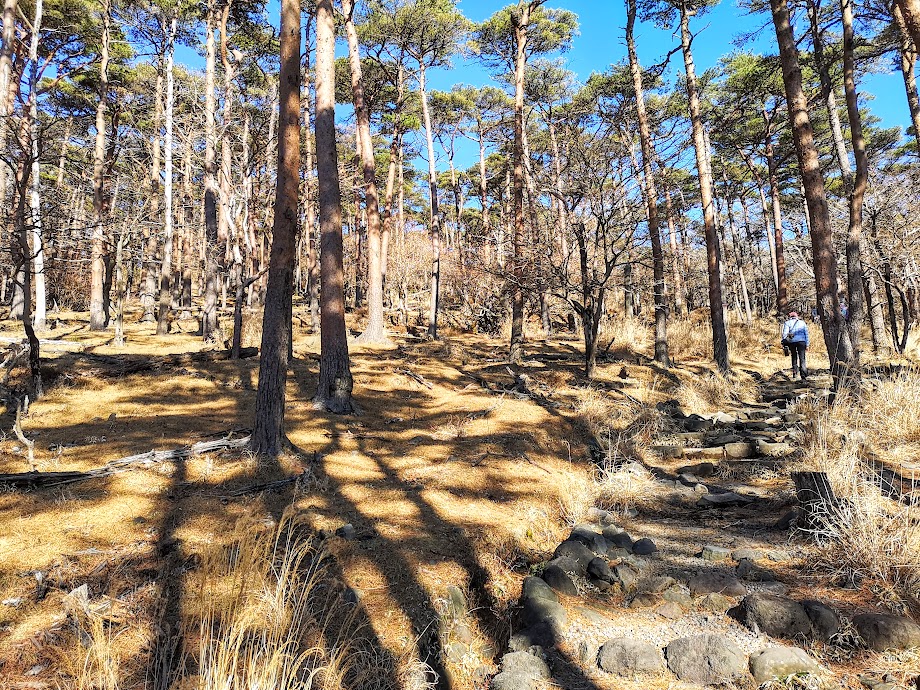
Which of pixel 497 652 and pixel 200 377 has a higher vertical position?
pixel 200 377

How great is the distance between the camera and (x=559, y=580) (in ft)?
11.6

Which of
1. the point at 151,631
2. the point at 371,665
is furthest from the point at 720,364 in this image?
the point at 151,631

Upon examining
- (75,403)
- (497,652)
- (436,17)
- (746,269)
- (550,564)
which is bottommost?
(497,652)

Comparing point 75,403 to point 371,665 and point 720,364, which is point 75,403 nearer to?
point 371,665

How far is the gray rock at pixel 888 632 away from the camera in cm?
248

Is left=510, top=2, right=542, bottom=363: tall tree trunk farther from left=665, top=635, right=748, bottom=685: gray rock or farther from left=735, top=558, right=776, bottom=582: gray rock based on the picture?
left=665, top=635, right=748, bottom=685: gray rock

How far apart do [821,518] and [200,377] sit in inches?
358

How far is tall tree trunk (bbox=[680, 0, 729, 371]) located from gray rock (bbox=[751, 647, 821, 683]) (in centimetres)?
973

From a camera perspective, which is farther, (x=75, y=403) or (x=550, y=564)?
(x=75, y=403)

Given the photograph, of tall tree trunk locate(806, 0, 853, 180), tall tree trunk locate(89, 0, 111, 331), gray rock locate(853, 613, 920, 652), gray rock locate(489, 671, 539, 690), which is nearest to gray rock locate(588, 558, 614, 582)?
gray rock locate(489, 671, 539, 690)

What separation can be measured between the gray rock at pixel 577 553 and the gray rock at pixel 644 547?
40 centimetres

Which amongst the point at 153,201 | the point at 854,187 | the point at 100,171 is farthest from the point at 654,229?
the point at 153,201

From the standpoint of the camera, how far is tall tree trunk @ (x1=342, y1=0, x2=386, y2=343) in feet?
41.9

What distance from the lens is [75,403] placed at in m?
7.33
